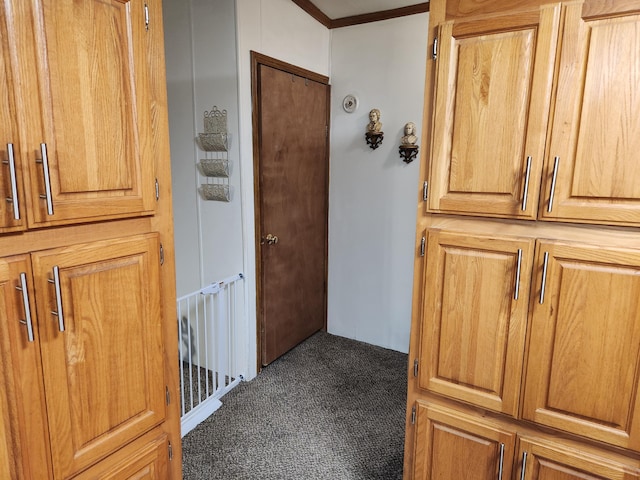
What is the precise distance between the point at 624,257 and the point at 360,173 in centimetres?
219

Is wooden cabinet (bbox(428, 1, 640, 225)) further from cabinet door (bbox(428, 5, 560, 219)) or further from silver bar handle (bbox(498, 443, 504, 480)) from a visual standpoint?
silver bar handle (bbox(498, 443, 504, 480))

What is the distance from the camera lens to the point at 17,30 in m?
0.81

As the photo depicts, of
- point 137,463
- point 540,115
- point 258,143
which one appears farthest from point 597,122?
point 258,143

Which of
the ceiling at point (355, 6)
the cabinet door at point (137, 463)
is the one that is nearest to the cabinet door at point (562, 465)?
the cabinet door at point (137, 463)

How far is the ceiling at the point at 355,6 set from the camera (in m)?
2.72

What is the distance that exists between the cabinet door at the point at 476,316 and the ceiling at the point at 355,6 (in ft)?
6.79

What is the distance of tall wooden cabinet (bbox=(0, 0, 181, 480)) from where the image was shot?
2.79ft

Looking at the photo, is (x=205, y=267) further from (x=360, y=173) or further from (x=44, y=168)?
(x=44, y=168)

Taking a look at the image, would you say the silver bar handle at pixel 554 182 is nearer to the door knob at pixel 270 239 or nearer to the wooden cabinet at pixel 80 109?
the wooden cabinet at pixel 80 109

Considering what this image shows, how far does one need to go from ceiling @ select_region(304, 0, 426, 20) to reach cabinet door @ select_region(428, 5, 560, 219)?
5.67 ft

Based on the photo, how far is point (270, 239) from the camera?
110 inches

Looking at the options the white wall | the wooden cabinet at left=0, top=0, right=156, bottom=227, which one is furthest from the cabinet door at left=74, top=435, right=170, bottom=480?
the white wall

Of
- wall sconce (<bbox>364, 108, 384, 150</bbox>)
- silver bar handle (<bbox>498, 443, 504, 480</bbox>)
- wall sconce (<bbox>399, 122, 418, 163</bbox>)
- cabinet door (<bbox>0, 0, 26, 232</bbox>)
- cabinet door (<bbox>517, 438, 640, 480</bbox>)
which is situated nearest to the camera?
cabinet door (<bbox>0, 0, 26, 232</bbox>)

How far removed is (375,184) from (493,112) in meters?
1.87
